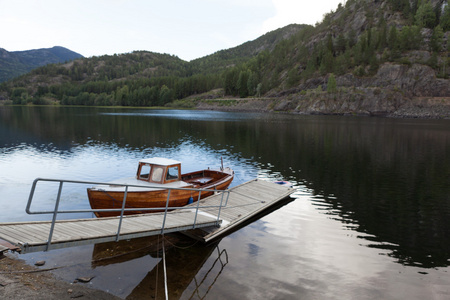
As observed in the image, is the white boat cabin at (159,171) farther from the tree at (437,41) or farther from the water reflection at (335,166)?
the tree at (437,41)

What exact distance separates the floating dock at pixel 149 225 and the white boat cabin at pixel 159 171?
3.21m

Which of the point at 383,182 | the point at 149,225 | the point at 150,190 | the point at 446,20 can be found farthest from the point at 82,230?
the point at 446,20

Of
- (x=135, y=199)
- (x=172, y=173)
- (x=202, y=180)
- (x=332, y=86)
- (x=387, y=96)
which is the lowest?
(x=202, y=180)

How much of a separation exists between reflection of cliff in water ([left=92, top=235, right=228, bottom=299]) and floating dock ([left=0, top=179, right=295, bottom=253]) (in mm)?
931

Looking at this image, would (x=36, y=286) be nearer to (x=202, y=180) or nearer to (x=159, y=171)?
(x=159, y=171)

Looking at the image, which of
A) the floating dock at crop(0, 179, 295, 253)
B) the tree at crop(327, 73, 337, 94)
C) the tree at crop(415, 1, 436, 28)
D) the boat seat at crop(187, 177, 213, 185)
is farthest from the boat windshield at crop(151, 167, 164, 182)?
the tree at crop(415, 1, 436, 28)

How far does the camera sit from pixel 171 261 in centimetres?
1463

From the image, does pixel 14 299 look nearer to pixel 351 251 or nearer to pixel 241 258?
pixel 241 258

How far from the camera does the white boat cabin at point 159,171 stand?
21.0 meters

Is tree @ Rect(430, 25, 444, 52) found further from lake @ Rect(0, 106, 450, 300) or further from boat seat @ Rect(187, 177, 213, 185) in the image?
boat seat @ Rect(187, 177, 213, 185)

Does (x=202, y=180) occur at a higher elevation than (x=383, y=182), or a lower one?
higher

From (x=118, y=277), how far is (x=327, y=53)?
669 ft

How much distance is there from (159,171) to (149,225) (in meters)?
7.26

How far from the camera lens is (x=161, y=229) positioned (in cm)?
1398
